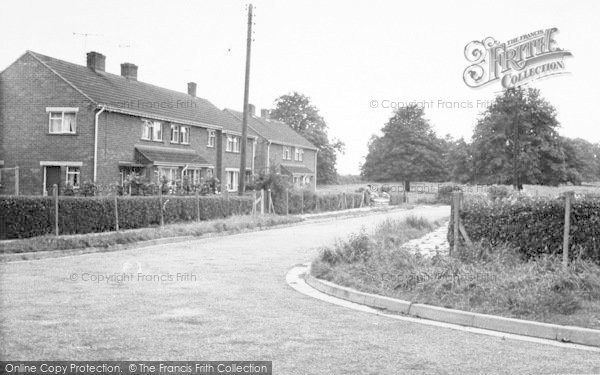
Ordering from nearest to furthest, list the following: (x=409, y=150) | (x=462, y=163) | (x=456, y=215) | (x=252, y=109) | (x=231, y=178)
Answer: (x=456, y=215)
(x=231, y=178)
(x=252, y=109)
(x=462, y=163)
(x=409, y=150)

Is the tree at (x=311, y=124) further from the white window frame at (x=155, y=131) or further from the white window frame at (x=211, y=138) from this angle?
the white window frame at (x=155, y=131)

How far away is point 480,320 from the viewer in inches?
301

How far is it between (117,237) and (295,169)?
39268 mm

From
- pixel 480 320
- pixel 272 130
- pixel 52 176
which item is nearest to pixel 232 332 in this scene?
pixel 480 320

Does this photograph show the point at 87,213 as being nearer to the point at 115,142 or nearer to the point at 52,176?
the point at 52,176

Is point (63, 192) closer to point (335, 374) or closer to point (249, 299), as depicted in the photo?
point (249, 299)

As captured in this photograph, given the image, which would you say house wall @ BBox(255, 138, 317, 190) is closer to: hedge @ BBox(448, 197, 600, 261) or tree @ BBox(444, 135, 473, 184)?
tree @ BBox(444, 135, 473, 184)

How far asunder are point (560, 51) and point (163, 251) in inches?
526

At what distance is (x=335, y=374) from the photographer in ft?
17.3

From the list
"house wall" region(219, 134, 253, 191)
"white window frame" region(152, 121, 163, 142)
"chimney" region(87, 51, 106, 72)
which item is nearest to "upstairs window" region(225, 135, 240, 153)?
"house wall" region(219, 134, 253, 191)

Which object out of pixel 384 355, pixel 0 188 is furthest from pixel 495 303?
pixel 0 188

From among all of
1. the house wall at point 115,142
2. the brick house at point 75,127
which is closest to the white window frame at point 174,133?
the brick house at point 75,127

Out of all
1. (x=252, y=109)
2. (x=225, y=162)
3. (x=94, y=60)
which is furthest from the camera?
(x=252, y=109)

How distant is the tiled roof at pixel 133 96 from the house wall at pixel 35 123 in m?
0.68
